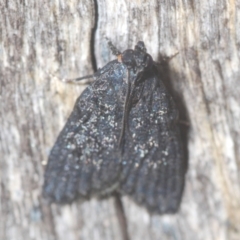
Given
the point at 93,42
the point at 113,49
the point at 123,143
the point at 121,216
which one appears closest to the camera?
the point at 121,216

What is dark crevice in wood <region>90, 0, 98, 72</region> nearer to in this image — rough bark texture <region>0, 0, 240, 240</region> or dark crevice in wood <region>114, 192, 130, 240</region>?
rough bark texture <region>0, 0, 240, 240</region>

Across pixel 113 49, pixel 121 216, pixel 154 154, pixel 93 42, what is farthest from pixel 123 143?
pixel 93 42

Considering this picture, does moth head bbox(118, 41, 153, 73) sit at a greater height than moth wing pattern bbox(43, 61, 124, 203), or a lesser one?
greater

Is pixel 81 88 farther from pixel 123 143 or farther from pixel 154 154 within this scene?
pixel 154 154

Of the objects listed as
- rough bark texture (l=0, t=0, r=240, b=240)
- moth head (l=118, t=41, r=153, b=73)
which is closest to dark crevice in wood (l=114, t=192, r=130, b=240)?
rough bark texture (l=0, t=0, r=240, b=240)

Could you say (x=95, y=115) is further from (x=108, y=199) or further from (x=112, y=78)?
(x=108, y=199)

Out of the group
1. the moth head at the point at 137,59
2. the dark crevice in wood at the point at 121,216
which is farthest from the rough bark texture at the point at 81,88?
the moth head at the point at 137,59
